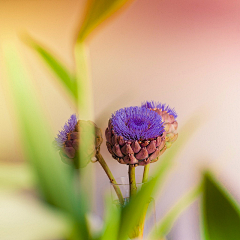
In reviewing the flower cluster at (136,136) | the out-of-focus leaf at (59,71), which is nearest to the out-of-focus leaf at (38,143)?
the out-of-focus leaf at (59,71)

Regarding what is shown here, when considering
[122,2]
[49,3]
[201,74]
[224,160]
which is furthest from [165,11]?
[122,2]

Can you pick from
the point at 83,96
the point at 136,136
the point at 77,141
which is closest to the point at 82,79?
the point at 83,96

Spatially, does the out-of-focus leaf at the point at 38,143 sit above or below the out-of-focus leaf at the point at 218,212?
above

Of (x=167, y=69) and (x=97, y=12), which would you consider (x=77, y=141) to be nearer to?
(x=97, y=12)

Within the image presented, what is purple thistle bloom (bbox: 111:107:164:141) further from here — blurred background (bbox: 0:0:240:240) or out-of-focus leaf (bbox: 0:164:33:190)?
out-of-focus leaf (bbox: 0:164:33:190)

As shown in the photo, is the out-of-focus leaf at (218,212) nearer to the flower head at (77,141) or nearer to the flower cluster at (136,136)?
the flower head at (77,141)

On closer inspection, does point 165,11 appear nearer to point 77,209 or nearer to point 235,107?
point 235,107
